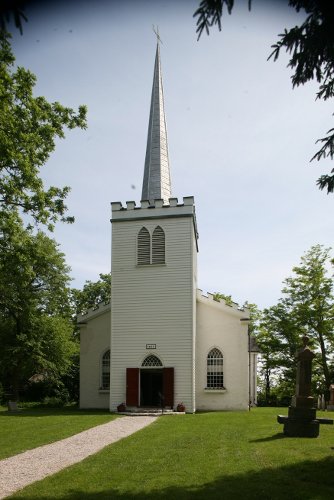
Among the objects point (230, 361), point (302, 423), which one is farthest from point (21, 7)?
point (230, 361)

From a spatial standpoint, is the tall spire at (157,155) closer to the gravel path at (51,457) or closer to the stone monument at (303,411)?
the gravel path at (51,457)

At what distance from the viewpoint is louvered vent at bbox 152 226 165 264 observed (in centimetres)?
2631

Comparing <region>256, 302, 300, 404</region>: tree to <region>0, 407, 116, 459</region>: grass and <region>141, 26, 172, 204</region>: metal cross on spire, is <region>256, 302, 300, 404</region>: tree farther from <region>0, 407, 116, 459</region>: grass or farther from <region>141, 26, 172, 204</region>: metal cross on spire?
<region>0, 407, 116, 459</region>: grass

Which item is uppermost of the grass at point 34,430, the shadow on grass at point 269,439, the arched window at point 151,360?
the arched window at point 151,360

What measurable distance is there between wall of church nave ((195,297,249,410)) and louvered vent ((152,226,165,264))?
375 centimetres

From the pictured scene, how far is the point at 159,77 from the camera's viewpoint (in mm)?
32781

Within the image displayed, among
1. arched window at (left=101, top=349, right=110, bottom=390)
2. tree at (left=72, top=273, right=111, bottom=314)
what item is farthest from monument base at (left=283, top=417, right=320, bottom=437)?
tree at (left=72, top=273, right=111, bottom=314)

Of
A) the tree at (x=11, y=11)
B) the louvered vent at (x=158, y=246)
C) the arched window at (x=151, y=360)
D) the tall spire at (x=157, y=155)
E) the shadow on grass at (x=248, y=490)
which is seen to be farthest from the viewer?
the tall spire at (x=157, y=155)

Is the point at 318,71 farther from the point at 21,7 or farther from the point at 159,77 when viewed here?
the point at 159,77

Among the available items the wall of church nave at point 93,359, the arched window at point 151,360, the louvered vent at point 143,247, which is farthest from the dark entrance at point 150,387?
the louvered vent at point 143,247

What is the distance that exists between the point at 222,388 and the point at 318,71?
2094 centimetres

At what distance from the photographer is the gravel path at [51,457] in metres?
8.73

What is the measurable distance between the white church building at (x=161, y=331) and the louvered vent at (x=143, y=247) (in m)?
0.05

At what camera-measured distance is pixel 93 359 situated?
1136 inches
